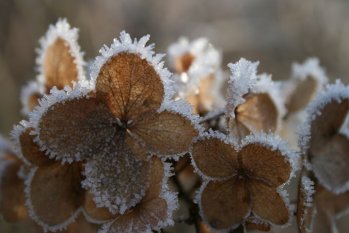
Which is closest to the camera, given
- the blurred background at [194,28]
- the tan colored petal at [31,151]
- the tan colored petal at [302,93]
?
the tan colored petal at [31,151]

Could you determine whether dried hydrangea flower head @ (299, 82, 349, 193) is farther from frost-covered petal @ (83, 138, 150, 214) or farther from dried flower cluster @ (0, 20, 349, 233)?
frost-covered petal @ (83, 138, 150, 214)

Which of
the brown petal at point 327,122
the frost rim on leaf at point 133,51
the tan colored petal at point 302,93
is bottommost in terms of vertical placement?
the frost rim on leaf at point 133,51

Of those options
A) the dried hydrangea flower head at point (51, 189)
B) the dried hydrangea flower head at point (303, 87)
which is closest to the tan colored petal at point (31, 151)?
the dried hydrangea flower head at point (51, 189)

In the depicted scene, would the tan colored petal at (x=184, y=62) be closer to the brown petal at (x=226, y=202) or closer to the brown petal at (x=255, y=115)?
the brown petal at (x=255, y=115)

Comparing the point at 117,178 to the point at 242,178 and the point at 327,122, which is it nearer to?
the point at 242,178

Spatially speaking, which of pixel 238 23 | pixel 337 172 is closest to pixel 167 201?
pixel 337 172

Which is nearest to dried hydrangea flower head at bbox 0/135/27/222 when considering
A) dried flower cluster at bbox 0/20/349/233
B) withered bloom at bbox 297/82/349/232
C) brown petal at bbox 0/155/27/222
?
brown petal at bbox 0/155/27/222

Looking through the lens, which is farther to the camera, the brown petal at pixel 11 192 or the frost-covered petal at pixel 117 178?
the brown petal at pixel 11 192

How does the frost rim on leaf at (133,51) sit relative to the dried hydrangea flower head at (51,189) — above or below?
above
